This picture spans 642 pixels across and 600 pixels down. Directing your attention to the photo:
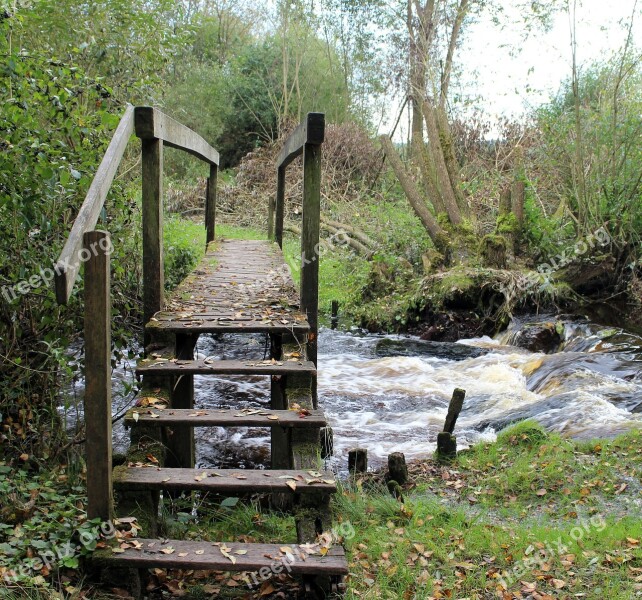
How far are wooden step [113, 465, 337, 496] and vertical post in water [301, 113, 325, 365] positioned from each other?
2.16m

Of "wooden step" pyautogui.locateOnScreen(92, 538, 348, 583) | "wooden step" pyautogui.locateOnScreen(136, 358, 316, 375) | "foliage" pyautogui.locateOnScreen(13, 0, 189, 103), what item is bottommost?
→ "wooden step" pyautogui.locateOnScreen(92, 538, 348, 583)

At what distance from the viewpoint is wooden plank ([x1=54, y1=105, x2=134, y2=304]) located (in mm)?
2533

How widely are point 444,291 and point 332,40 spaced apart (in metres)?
16.3

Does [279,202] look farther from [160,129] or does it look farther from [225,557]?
[225,557]

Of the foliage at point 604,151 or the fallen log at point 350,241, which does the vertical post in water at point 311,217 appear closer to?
the foliage at point 604,151

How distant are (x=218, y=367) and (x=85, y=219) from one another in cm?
149

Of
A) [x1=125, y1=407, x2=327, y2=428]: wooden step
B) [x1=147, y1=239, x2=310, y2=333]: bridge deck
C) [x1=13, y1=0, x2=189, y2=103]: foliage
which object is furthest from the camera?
[x1=13, y1=0, x2=189, y2=103]: foliage

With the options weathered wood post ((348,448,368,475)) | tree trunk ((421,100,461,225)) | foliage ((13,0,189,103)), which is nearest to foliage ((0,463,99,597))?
weathered wood post ((348,448,368,475))

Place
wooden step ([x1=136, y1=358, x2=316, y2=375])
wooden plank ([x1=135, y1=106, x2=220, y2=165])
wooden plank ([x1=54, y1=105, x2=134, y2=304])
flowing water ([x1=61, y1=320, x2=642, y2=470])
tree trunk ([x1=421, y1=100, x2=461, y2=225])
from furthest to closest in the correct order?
tree trunk ([x1=421, y1=100, x2=461, y2=225]) → flowing water ([x1=61, y1=320, x2=642, y2=470]) → wooden plank ([x1=135, y1=106, x2=220, y2=165]) → wooden step ([x1=136, y1=358, x2=316, y2=375]) → wooden plank ([x1=54, y1=105, x2=134, y2=304])

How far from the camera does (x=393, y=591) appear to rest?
323 cm

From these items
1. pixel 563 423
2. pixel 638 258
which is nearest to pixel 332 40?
pixel 638 258

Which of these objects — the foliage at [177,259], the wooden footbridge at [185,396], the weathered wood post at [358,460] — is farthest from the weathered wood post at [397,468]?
the foliage at [177,259]

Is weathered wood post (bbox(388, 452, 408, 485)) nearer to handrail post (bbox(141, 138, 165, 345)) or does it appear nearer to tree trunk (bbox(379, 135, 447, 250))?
handrail post (bbox(141, 138, 165, 345))

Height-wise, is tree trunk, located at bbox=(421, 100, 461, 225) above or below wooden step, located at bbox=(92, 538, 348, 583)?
above
